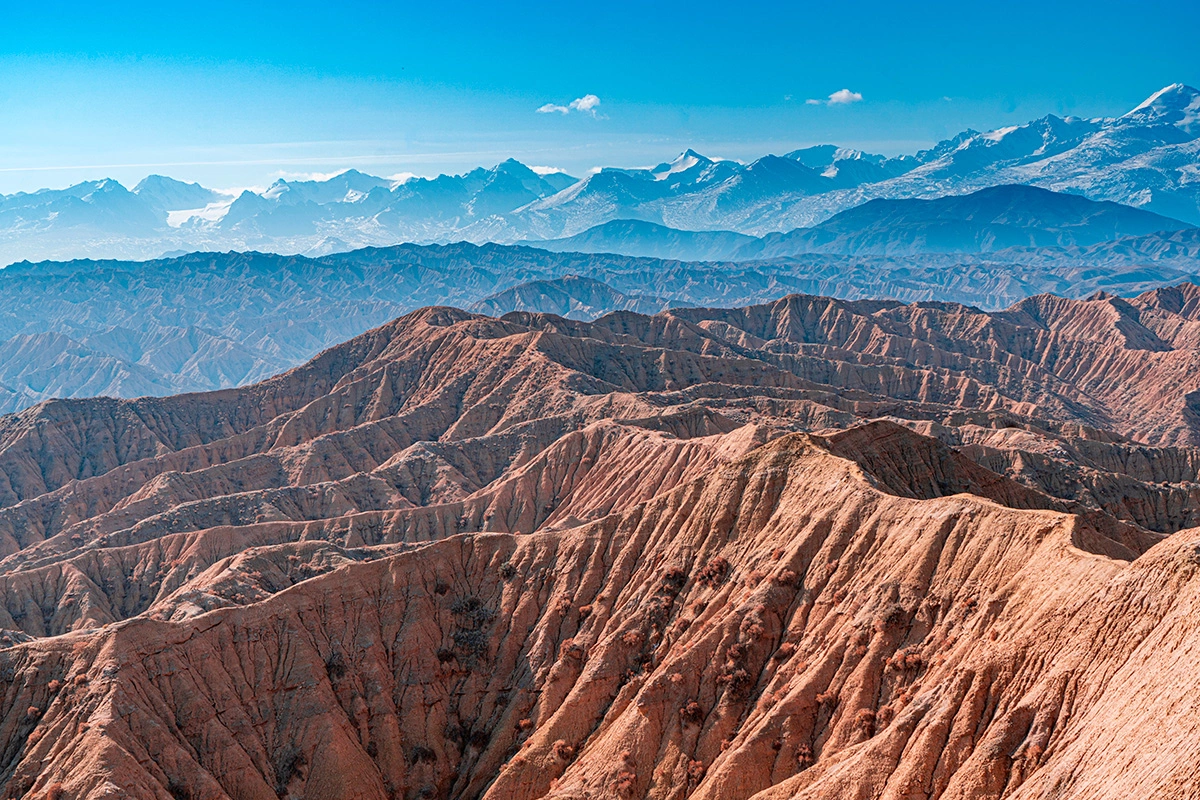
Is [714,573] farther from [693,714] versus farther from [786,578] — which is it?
[693,714]

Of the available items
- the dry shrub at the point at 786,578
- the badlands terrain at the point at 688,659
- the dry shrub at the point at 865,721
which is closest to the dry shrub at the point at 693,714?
the badlands terrain at the point at 688,659

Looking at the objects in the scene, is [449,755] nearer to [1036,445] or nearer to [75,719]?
[75,719]

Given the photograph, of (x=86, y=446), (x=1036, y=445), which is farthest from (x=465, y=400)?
(x=1036, y=445)

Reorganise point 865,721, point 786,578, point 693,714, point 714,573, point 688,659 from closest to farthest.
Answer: point 865,721 → point 693,714 → point 688,659 → point 786,578 → point 714,573

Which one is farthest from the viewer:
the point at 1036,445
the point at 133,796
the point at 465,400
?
the point at 465,400

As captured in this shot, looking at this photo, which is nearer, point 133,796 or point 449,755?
point 133,796

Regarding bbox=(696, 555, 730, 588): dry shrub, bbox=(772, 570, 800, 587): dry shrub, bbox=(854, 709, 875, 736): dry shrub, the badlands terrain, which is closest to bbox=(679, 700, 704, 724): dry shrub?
the badlands terrain

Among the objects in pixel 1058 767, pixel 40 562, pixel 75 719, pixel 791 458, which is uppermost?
pixel 791 458

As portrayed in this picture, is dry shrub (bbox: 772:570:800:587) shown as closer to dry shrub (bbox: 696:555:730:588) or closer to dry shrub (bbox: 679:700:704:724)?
dry shrub (bbox: 696:555:730:588)

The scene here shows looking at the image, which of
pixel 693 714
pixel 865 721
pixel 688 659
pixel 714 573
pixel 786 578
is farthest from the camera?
pixel 714 573

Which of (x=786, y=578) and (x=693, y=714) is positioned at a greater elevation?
(x=786, y=578)

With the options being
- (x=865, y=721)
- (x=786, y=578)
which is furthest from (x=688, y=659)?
(x=865, y=721)
